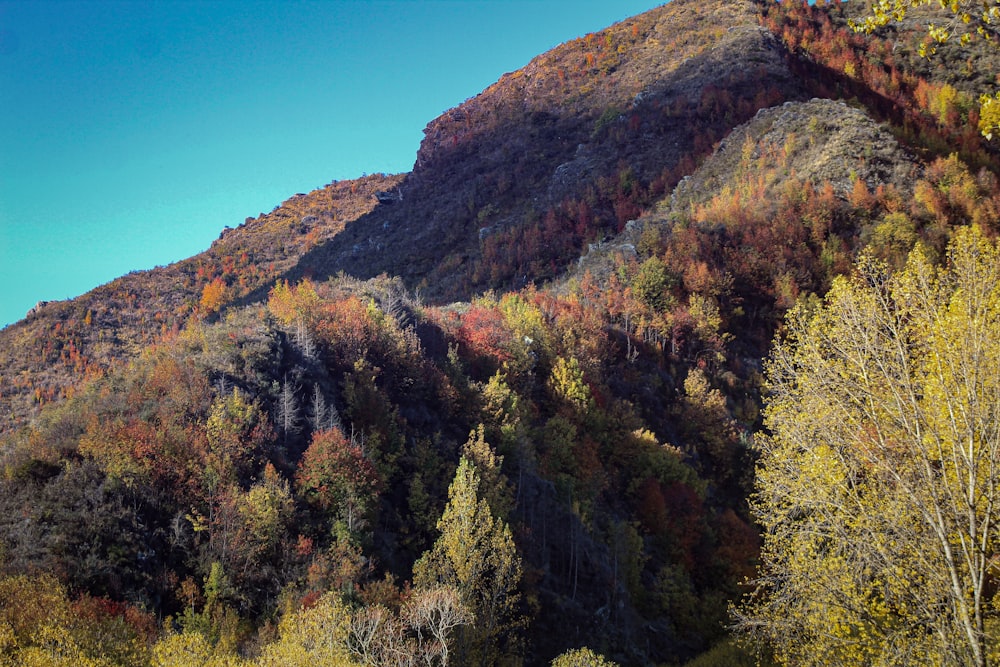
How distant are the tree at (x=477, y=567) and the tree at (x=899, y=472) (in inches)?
619

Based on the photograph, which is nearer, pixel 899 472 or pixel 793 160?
pixel 899 472

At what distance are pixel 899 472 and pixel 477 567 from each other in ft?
69.0

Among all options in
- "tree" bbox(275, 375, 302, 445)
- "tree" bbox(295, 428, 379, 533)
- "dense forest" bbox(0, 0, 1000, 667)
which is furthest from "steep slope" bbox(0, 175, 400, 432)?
"tree" bbox(295, 428, 379, 533)

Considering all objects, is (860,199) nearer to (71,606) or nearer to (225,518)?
(225,518)

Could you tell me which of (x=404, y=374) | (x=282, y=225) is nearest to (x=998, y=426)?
(x=404, y=374)

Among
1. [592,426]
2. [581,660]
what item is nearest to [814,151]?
[592,426]

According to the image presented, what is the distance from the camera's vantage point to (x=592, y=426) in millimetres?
50438

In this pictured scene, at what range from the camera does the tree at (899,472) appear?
8938 millimetres

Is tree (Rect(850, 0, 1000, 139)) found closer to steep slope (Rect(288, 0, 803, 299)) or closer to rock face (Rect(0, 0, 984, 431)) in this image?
rock face (Rect(0, 0, 984, 431))

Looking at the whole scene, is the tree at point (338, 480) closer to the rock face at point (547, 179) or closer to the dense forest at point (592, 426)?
the dense forest at point (592, 426)

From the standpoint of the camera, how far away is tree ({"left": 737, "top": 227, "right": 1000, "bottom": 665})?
894 centimetres

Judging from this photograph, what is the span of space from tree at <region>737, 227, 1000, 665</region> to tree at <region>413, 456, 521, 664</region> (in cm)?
1571

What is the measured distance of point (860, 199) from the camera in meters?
74.1

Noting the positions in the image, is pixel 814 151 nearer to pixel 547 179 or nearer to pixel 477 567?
pixel 547 179
